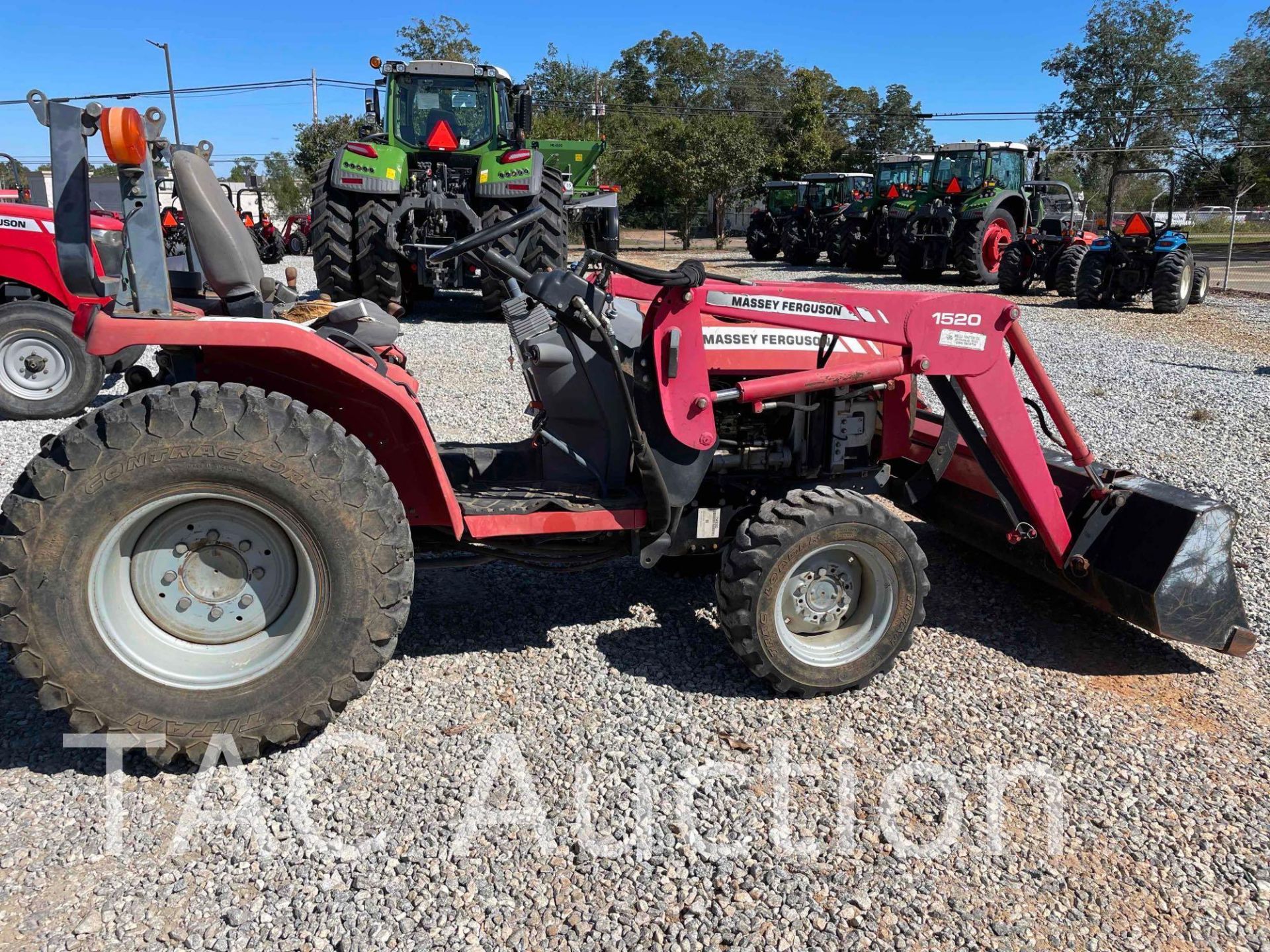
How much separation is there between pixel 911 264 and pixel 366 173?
39.5 feet

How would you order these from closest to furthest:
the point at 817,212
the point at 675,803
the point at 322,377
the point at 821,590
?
the point at 675,803 → the point at 322,377 → the point at 821,590 → the point at 817,212

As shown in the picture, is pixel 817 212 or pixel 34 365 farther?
pixel 817 212

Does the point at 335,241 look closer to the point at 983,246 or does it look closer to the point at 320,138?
the point at 983,246

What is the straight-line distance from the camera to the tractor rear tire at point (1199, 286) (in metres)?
14.9

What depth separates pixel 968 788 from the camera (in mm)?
2801

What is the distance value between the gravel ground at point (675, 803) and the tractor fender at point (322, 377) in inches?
28.7

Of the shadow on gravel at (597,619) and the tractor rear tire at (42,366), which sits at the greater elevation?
the tractor rear tire at (42,366)

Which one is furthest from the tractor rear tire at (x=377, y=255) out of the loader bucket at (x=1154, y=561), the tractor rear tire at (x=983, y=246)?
the tractor rear tire at (x=983, y=246)

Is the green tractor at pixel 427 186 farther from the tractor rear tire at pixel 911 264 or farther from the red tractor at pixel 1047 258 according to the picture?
the tractor rear tire at pixel 911 264

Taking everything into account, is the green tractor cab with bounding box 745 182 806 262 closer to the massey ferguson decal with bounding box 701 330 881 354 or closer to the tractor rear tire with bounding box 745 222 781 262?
the tractor rear tire with bounding box 745 222 781 262

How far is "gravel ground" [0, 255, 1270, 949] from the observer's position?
2.26 meters

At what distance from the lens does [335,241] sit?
1049 centimetres

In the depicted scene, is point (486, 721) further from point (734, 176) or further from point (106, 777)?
point (734, 176)

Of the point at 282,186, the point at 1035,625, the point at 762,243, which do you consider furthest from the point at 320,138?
the point at 1035,625
